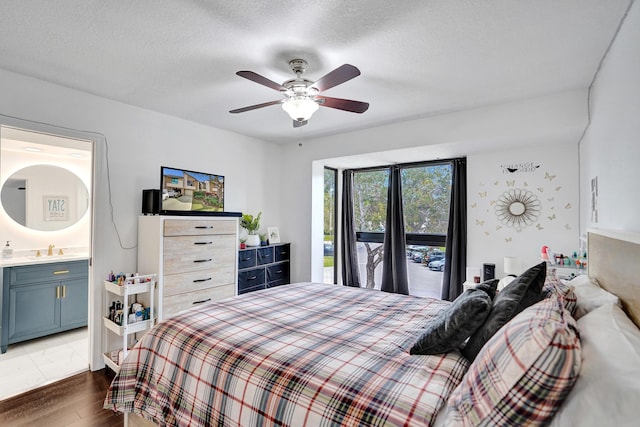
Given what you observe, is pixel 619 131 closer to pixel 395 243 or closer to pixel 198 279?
pixel 395 243

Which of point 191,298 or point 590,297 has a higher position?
point 590,297

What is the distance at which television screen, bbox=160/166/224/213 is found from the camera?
11.0ft

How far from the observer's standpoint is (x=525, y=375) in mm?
Answer: 822

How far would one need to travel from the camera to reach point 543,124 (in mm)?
2840

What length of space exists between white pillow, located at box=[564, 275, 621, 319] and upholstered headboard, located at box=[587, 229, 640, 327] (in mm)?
33

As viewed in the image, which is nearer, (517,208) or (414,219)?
(517,208)

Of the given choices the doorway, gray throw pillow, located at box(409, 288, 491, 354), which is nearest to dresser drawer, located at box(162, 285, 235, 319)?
the doorway

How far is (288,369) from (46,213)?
13.7ft

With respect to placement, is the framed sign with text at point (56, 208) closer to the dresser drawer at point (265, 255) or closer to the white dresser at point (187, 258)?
the white dresser at point (187, 258)

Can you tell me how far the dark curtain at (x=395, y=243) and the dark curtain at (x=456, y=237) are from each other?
24.6 inches

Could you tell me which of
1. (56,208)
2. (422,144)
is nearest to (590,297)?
(422,144)

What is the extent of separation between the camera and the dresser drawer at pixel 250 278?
3.76 metres

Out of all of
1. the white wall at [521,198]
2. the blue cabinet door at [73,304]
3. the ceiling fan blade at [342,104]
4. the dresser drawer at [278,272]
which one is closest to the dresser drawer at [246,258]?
the dresser drawer at [278,272]

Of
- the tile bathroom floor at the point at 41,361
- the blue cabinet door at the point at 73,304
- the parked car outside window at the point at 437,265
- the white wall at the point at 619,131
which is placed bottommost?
the tile bathroom floor at the point at 41,361
